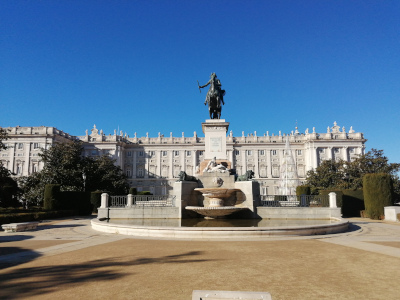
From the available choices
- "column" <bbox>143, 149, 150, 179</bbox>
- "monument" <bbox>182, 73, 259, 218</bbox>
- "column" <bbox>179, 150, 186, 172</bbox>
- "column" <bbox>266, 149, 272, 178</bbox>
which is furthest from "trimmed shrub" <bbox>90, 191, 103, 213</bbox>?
"column" <bbox>266, 149, 272, 178</bbox>

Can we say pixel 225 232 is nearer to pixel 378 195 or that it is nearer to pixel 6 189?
pixel 378 195

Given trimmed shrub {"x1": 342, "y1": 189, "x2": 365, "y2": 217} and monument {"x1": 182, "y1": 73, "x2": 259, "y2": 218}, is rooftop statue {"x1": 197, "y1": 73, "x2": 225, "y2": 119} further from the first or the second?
trimmed shrub {"x1": 342, "y1": 189, "x2": 365, "y2": 217}

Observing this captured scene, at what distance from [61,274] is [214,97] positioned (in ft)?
56.6

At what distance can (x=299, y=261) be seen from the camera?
7246 mm

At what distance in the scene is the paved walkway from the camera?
16.6 feet

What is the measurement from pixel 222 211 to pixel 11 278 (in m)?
10.9

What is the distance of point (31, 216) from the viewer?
21078mm

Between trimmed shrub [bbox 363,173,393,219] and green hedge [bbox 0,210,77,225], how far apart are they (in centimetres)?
2827

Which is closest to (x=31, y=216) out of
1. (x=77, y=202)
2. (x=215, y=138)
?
(x=77, y=202)

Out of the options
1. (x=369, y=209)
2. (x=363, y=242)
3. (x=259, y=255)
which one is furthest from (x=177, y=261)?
(x=369, y=209)

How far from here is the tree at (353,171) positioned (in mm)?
45241

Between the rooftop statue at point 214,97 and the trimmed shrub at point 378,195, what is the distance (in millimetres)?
15285

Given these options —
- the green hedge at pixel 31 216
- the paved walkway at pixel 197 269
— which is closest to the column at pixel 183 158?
the green hedge at pixel 31 216

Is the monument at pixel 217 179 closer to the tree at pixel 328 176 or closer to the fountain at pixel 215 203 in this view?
the fountain at pixel 215 203
